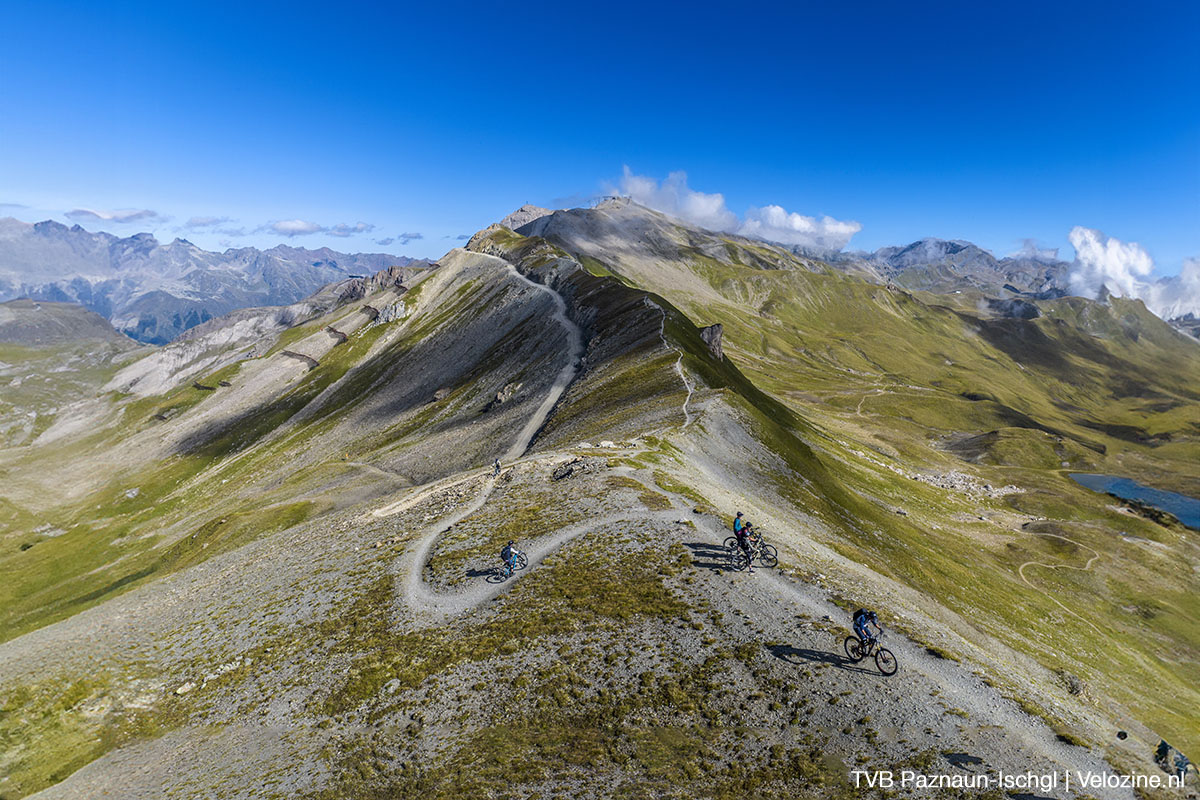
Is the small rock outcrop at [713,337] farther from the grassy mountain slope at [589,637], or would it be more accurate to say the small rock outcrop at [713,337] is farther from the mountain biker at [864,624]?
the mountain biker at [864,624]

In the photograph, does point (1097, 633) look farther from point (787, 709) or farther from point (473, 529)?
point (473, 529)

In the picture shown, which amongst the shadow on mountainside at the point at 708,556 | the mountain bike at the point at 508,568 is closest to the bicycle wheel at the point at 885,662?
the shadow on mountainside at the point at 708,556

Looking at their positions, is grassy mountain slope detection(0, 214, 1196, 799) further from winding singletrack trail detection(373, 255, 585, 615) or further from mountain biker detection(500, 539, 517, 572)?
mountain biker detection(500, 539, 517, 572)

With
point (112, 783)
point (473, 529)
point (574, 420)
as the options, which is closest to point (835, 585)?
point (473, 529)

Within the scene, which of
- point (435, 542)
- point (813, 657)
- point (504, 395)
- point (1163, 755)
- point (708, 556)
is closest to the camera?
point (1163, 755)

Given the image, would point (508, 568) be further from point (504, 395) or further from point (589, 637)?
point (504, 395)

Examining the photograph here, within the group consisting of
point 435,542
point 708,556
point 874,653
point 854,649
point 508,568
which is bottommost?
point 435,542

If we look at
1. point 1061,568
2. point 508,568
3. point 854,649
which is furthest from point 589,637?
point 1061,568
